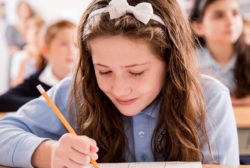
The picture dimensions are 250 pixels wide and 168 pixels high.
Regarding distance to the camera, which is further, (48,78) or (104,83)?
(48,78)

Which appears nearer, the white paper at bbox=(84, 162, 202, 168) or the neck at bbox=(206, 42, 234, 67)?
the white paper at bbox=(84, 162, 202, 168)

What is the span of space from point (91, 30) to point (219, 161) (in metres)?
0.42

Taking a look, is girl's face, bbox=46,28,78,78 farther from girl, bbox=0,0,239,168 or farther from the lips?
the lips

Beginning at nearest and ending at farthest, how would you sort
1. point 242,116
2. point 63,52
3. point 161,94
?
point 161,94
point 242,116
point 63,52

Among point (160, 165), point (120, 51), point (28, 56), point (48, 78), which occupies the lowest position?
point (28, 56)

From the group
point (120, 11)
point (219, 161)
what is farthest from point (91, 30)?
point (219, 161)

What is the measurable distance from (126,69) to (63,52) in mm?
1650

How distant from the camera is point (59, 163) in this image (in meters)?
0.99

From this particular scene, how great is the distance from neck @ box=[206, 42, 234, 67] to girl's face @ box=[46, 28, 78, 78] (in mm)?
729

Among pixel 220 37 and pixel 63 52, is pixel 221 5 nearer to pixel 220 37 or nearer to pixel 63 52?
pixel 220 37

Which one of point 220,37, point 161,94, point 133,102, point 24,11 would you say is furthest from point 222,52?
point 24,11

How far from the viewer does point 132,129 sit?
1.21 m

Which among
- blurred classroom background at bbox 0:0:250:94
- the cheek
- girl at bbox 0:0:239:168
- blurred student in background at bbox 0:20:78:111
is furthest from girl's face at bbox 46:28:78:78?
the cheek

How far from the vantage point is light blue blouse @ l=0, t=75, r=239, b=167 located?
3.68 feet
